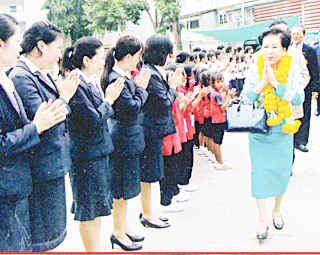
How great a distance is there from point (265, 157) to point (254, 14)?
17.7 meters

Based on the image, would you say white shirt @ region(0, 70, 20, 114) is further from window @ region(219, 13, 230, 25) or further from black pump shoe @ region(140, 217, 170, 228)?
window @ region(219, 13, 230, 25)

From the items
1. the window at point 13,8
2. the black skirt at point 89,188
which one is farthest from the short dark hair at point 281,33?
the window at point 13,8

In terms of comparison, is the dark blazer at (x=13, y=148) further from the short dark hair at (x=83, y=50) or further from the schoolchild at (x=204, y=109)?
the schoolchild at (x=204, y=109)

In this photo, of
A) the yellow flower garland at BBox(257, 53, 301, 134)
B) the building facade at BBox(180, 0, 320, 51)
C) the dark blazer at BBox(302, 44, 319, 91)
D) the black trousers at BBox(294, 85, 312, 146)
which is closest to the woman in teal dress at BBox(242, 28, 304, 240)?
the yellow flower garland at BBox(257, 53, 301, 134)

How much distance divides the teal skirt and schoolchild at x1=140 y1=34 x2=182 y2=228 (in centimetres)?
64

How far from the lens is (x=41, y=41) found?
2.21 m

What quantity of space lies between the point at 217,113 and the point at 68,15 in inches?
767

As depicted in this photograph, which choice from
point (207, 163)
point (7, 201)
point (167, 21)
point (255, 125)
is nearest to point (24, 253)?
point (7, 201)

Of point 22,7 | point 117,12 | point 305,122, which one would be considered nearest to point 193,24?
point 117,12

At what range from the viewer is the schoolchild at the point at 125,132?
2.87 meters

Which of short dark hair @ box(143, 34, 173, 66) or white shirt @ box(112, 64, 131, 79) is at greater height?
short dark hair @ box(143, 34, 173, 66)

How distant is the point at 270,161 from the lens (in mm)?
3088

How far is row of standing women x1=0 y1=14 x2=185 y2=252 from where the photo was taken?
1917 mm

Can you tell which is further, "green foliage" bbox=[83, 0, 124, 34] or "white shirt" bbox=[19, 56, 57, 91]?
"green foliage" bbox=[83, 0, 124, 34]
